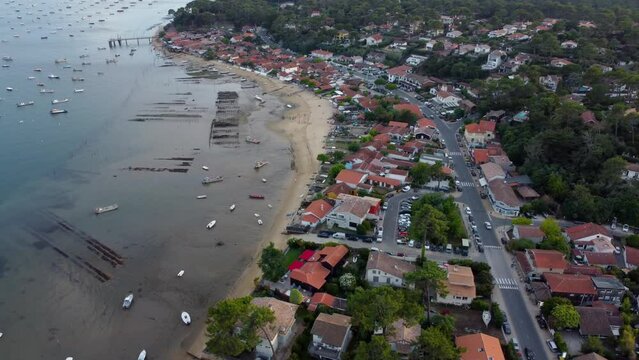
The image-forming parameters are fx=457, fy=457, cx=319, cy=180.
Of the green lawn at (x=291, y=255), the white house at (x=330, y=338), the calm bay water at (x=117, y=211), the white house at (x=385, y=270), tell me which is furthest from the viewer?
the green lawn at (x=291, y=255)

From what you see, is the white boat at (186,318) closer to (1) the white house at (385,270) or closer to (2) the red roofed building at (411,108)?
(1) the white house at (385,270)

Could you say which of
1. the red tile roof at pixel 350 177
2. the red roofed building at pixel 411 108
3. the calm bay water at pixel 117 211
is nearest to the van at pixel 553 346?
the calm bay water at pixel 117 211

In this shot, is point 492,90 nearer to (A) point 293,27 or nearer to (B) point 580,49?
(B) point 580,49

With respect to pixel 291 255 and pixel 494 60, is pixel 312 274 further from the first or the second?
pixel 494 60

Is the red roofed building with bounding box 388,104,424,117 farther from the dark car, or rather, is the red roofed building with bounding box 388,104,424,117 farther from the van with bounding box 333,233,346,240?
the dark car

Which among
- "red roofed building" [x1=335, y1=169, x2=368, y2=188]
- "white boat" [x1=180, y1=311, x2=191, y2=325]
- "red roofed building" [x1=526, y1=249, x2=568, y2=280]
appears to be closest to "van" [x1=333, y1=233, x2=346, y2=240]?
"red roofed building" [x1=335, y1=169, x2=368, y2=188]

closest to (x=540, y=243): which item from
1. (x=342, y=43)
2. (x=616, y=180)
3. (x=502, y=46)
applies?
(x=616, y=180)
